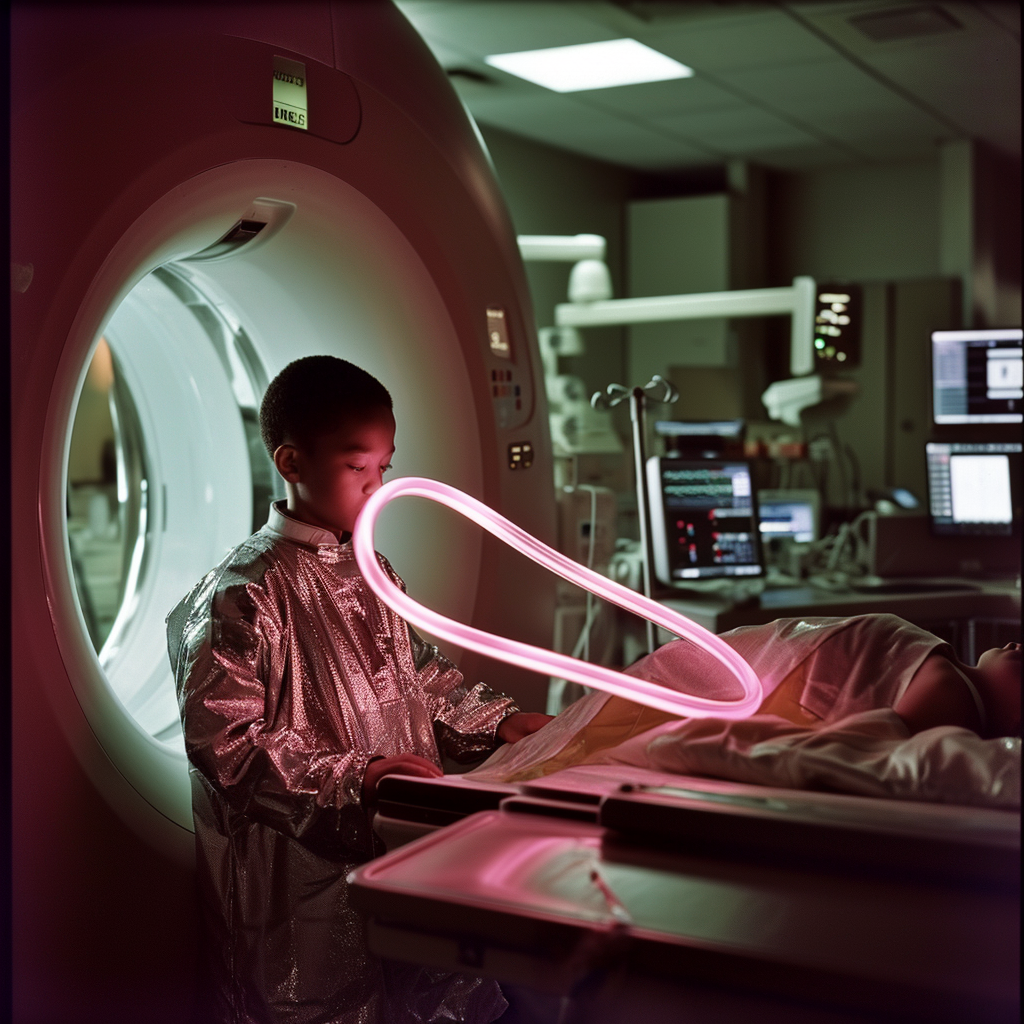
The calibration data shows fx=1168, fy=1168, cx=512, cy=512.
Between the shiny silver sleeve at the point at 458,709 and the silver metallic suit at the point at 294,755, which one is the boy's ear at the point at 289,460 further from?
the shiny silver sleeve at the point at 458,709

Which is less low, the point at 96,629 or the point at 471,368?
the point at 471,368

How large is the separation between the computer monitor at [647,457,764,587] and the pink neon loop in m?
1.81

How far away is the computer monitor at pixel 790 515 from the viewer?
410 centimetres

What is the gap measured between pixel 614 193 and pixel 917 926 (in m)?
7.27

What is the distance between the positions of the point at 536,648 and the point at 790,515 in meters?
2.90

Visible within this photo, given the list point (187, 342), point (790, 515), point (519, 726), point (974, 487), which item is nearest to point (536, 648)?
point (519, 726)

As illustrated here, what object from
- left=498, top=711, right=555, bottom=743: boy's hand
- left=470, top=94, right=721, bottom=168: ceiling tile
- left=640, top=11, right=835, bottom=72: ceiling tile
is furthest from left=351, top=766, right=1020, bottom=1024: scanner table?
left=470, top=94, right=721, bottom=168: ceiling tile

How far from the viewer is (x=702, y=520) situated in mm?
3395

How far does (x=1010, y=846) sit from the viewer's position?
105cm

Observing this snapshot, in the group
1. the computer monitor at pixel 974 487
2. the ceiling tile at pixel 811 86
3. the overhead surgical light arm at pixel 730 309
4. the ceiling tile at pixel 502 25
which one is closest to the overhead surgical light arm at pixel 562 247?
the overhead surgical light arm at pixel 730 309

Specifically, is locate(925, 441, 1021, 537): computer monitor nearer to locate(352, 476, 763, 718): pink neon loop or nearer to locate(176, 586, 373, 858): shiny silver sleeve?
locate(352, 476, 763, 718): pink neon loop

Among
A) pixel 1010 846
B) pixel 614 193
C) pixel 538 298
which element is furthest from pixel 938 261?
pixel 1010 846

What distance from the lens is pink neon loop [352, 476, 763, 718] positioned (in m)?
1.30

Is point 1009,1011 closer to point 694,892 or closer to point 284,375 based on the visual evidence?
point 694,892
